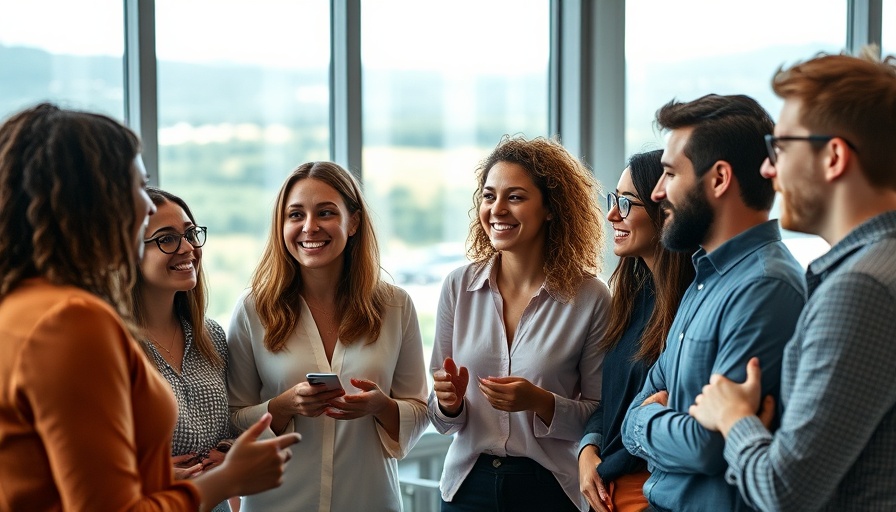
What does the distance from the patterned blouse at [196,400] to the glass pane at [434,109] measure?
1.58 m

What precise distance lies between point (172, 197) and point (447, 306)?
0.99m

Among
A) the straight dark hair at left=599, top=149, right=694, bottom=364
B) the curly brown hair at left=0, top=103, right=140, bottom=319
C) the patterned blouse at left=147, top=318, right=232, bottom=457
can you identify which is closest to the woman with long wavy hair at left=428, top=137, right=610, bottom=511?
the straight dark hair at left=599, top=149, right=694, bottom=364

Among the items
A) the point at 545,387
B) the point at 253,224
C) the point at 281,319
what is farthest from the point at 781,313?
the point at 253,224

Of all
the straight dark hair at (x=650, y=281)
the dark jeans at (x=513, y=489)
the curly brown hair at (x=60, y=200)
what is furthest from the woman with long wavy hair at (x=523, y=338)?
the curly brown hair at (x=60, y=200)

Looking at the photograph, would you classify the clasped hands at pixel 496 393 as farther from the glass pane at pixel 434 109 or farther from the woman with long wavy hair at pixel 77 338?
the glass pane at pixel 434 109

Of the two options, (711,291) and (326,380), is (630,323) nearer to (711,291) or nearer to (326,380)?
(711,291)

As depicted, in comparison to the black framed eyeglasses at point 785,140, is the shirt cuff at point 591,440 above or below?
below

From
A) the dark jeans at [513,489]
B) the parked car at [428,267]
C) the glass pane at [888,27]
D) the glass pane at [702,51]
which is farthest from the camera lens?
the glass pane at [888,27]

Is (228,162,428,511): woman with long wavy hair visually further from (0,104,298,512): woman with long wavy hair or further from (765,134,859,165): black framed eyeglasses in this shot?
(765,134,859,165): black framed eyeglasses

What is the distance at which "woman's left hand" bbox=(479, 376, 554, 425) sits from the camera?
284 cm

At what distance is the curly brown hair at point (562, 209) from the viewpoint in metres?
3.15

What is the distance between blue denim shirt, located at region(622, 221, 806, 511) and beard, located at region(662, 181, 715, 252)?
56 mm

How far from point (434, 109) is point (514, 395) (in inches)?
86.0

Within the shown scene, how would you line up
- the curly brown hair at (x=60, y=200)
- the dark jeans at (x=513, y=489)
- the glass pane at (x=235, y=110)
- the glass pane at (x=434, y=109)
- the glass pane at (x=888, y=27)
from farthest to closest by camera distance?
1. the glass pane at (x=888, y=27)
2. the glass pane at (x=434, y=109)
3. the glass pane at (x=235, y=110)
4. the dark jeans at (x=513, y=489)
5. the curly brown hair at (x=60, y=200)
